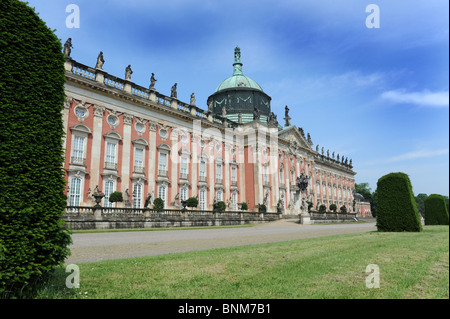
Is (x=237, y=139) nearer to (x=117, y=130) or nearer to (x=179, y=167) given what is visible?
(x=179, y=167)

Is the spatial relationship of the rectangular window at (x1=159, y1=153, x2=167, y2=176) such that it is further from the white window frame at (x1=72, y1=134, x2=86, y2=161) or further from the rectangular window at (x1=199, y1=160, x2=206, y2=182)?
the white window frame at (x1=72, y1=134, x2=86, y2=161)

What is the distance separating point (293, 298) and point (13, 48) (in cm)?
555

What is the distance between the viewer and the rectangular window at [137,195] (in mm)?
31359

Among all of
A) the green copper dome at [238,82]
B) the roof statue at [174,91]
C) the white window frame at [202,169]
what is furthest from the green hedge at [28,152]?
the green copper dome at [238,82]


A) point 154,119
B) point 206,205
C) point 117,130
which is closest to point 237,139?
point 206,205

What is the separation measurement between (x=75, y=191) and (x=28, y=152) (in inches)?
969

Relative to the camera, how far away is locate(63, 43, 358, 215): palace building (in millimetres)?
28031

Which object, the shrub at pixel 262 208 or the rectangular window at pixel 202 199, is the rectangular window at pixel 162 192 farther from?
the shrub at pixel 262 208

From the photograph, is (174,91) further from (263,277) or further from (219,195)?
(263,277)

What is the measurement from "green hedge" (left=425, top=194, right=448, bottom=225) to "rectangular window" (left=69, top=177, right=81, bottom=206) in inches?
1259

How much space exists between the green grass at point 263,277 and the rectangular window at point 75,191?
853 inches

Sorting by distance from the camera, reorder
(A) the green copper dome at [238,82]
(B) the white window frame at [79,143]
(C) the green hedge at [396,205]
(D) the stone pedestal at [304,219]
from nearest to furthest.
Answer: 1. (C) the green hedge at [396,205]
2. (B) the white window frame at [79,143]
3. (D) the stone pedestal at [304,219]
4. (A) the green copper dome at [238,82]

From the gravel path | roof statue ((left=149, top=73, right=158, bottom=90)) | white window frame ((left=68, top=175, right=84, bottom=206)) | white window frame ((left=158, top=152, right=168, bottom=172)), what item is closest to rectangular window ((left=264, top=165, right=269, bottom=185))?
white window frame ((left=158, top=152, right=168, bottom=172))

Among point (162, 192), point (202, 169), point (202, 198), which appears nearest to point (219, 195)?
point (202, 198)
